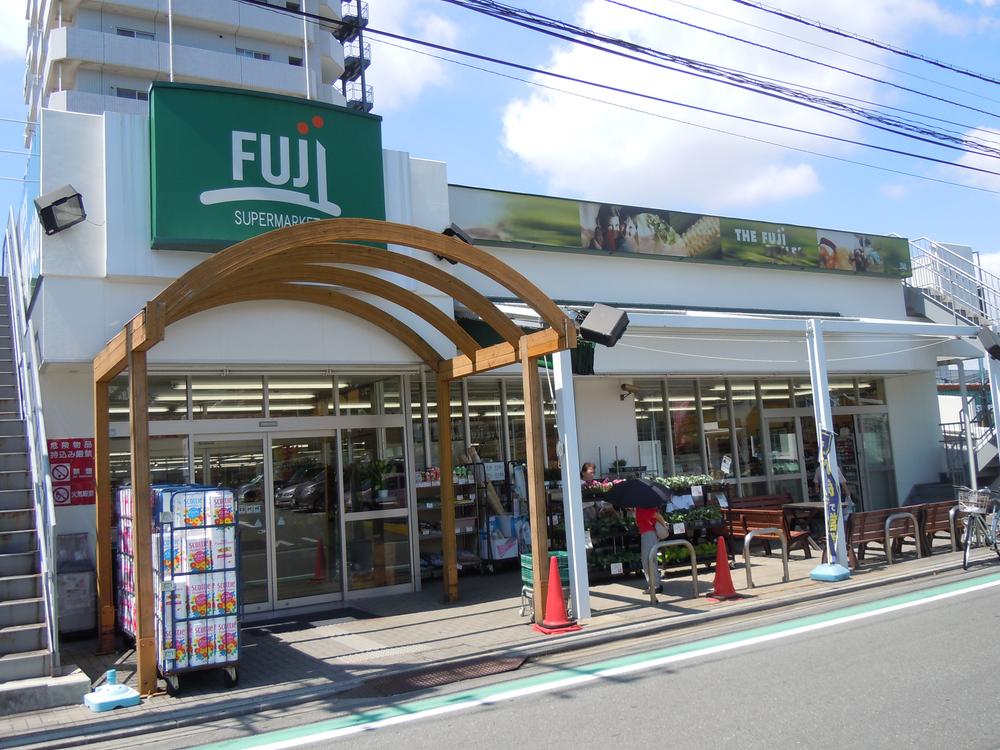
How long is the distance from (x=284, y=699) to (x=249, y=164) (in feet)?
22.0

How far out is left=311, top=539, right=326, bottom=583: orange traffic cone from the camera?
11703 millimetres

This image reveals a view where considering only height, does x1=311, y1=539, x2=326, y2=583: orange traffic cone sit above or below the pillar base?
above

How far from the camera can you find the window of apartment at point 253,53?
4507 centimetres

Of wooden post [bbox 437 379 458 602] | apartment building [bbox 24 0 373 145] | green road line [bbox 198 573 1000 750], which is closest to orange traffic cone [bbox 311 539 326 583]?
wooden post [bbox 437 379 458 602]

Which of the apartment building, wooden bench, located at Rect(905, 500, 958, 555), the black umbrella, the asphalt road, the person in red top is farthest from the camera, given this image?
the apartment building

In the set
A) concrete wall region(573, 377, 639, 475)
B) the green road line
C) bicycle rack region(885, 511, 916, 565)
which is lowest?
the green road line

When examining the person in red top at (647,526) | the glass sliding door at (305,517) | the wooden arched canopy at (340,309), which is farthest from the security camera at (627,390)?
the glass sliding door at (305,517)

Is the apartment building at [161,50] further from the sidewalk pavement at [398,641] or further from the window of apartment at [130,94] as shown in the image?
the sidewalk pavement at [398,641]

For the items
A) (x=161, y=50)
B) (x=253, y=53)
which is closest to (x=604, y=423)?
(x=161, y=50)

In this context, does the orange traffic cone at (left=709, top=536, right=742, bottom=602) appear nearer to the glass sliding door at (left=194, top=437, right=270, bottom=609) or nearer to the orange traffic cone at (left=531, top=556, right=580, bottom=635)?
the orange traffic cone at (left=531, top=556, right=580, bottom=635)

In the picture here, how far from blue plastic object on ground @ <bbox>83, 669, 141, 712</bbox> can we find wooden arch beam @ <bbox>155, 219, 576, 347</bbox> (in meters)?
3.34

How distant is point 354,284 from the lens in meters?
10.6

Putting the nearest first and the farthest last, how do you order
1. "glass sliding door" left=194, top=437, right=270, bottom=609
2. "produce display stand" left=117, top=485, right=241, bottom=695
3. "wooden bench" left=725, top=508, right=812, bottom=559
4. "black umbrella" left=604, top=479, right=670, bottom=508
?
"produce display stand" left=117, top=485, right=241, bottom=695 → "black umbrella" left=604, top=479, right=670, bottom=508 → "glass sliding door" left=194, top=437, right=270, bottom=609 → "wooden bench" left=725, top=508, right=812, bottom=559

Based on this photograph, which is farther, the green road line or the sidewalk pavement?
the sidewalk pavement
